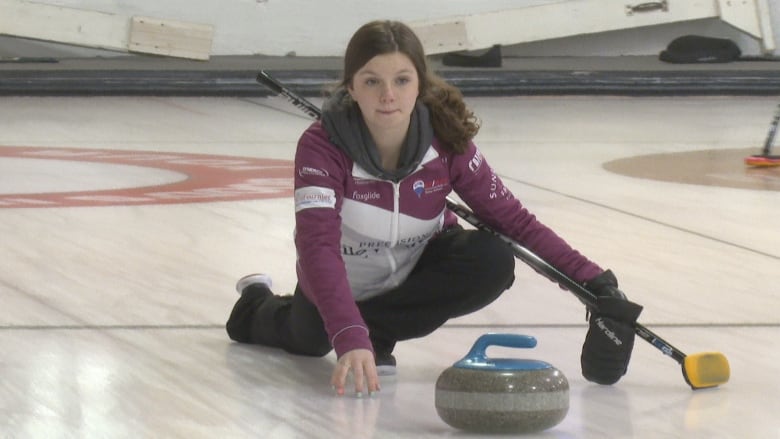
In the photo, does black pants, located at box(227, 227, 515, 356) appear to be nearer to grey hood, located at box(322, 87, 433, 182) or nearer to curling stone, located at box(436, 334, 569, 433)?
grey hood, located at box(322, 87, 433, 182)

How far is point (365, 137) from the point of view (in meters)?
2.15

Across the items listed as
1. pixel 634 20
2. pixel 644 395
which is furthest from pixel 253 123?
pixel 644 395

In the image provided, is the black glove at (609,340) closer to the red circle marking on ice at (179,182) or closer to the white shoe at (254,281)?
the white shoe at (254,281)

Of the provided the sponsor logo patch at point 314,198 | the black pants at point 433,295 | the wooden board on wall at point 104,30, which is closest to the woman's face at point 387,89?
the sponsor logo patch at point 314,198

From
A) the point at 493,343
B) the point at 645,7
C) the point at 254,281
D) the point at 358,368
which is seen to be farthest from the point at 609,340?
the point at 645,7

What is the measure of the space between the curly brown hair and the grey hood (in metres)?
0.03

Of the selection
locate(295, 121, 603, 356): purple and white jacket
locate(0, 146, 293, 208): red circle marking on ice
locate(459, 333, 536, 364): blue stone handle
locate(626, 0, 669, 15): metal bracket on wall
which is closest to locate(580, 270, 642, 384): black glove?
locate(295, 121, 603, 356): purple and white jacket

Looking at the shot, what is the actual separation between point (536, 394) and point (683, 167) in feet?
11.0

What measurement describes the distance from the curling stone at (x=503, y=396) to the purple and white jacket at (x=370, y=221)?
188mm

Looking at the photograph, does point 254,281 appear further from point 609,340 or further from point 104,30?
point 104,30

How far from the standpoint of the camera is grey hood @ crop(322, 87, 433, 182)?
2.13 m

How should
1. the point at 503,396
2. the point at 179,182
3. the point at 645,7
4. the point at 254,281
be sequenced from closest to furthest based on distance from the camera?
the point at 503,396 < the point at 254,281 < the point at 179,182 < the point at 645,7

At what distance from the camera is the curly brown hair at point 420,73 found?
2.13 metres

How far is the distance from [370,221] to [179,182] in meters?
2.31
